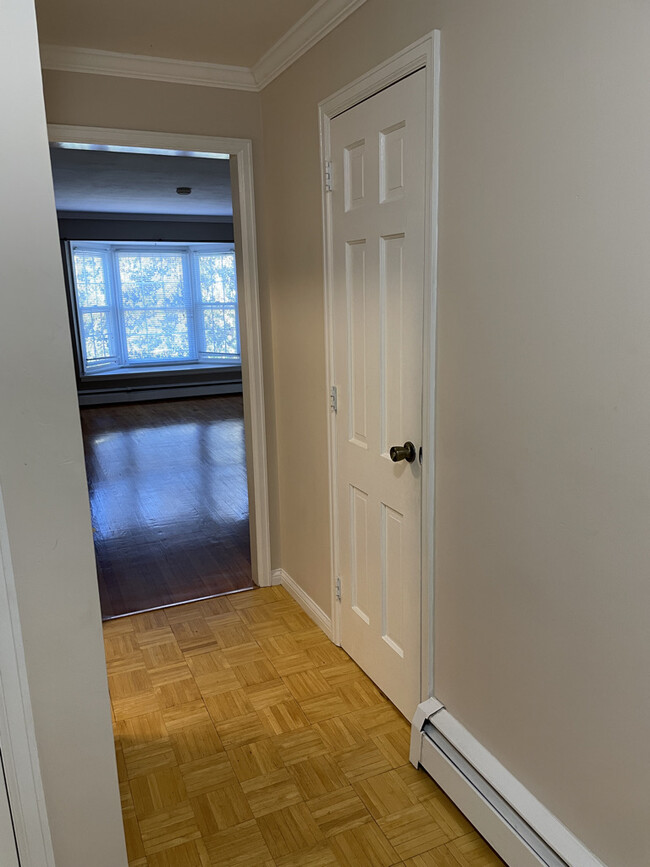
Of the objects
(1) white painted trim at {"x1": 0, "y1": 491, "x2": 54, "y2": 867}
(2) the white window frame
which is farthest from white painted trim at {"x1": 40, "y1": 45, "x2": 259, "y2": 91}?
(2) the white window frame

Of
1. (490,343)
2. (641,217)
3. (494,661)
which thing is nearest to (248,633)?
(494,661)

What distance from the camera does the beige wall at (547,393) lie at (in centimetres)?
127

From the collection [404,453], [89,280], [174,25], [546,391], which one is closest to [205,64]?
[174,25]

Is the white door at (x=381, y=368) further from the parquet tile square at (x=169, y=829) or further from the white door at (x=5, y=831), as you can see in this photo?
the white door at (x=5, y=831)

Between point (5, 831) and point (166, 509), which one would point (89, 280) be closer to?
point (166, 509)

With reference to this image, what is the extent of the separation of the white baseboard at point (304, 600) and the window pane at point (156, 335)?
668cm

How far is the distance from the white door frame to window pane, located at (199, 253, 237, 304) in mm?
7433

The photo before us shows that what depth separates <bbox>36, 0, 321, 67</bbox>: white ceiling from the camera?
7.22ft

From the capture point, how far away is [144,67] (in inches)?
105

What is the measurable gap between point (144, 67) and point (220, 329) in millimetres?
7196

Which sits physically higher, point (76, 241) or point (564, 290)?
point (76, 241)

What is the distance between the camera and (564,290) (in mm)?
1405

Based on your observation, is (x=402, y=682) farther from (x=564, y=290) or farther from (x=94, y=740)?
(x=564, y=290)

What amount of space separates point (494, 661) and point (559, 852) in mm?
436
